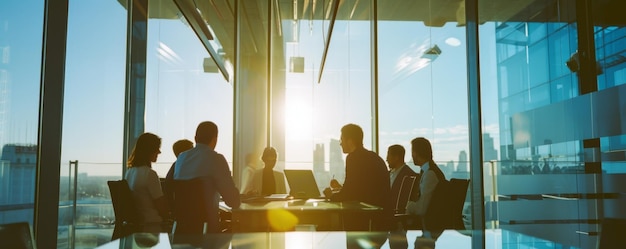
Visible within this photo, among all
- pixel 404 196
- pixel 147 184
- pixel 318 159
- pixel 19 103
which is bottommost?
pixel 404 196

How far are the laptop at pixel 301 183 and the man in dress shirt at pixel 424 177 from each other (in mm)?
1065

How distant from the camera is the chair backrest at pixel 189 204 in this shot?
140 inches

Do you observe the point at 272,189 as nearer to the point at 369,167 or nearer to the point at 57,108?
the point at 369,167

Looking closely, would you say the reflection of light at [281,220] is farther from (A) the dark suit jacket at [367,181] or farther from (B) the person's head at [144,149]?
(B) the person's head at [144,149]

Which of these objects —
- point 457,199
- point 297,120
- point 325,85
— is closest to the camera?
point 457,199

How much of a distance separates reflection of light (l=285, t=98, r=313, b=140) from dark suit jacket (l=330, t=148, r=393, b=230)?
5.21 metres

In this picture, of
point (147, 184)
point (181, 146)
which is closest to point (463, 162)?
point (181, 146)

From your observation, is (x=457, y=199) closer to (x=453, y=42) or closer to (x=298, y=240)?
(x=453, y=42)

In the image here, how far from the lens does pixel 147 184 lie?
457cm

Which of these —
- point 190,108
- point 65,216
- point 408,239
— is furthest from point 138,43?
point 408,239

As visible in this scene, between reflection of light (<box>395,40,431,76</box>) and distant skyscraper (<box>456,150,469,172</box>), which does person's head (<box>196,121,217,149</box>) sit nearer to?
distant skyscraper (<box>456,150,469,172</box>)

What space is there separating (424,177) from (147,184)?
90.4 inches

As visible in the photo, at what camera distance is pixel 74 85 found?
413 cm

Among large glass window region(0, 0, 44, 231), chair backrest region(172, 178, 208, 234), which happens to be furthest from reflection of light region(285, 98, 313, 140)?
large glass window region(0, 0, 44, 231)
